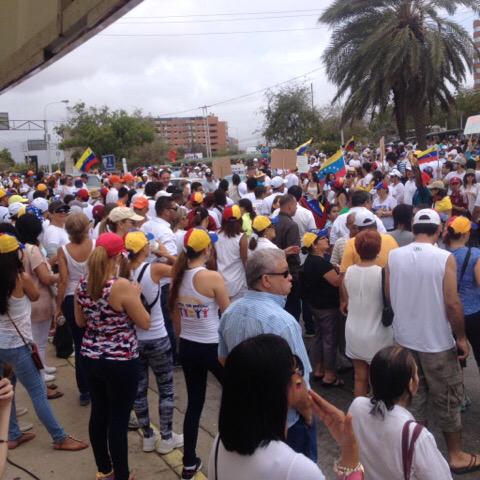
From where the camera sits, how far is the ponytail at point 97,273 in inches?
134

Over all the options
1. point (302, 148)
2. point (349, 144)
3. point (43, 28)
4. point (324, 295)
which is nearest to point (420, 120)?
point (349, 144)

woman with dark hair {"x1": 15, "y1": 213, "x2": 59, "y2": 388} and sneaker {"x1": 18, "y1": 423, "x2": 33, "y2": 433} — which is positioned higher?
woman with dark hair {"x1": 15, "y1": 213, "x2": 59, "y2": 388}

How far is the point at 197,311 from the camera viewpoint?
3701 mm

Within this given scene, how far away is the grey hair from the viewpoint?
295cm

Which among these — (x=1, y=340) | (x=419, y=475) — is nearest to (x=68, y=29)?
(x=419, y=475)

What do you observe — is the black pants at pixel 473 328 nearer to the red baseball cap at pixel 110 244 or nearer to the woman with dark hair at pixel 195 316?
the woman with dark hair at pixel 195 316

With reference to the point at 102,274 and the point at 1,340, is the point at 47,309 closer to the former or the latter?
the point at 1,340

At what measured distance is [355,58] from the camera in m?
21.3

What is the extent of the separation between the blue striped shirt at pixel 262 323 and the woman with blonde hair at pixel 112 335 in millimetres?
762

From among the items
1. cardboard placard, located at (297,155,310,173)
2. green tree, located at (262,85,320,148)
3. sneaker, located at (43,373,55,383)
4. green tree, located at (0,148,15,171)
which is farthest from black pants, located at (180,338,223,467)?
green tree, located at (0,148,15,171)

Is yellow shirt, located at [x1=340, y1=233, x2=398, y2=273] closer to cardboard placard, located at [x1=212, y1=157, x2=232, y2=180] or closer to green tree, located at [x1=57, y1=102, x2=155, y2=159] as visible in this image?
cardboard placard, located at [x1=212, y1=157, x2=232, y2=180]

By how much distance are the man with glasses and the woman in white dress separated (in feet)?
4.43

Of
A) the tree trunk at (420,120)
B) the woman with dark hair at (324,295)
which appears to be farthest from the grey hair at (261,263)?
the tree trunk at (420,120)

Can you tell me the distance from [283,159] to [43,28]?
12.6 meters
